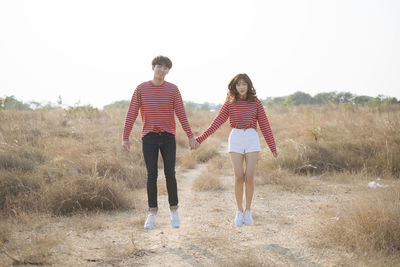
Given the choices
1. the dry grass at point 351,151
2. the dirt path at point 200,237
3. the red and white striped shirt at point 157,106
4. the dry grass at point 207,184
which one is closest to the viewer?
the dirt path at point 200,237

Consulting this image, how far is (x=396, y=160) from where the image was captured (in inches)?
300

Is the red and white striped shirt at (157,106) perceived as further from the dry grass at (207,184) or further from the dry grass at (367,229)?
the dry grass at (207,184)

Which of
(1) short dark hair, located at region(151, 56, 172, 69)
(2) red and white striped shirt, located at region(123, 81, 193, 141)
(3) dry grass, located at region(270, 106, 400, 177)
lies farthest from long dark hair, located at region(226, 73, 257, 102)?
(3) dry grass, located at region(270, 106, 400, 177)

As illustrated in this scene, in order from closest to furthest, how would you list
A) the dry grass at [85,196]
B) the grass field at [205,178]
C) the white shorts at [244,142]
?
the grass field at [205,178] < the white shorts at [244,142] < the dry grass at [85,196]

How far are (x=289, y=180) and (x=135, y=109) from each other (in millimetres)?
4045

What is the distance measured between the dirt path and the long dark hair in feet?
5.96

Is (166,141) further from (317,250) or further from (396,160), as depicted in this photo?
(396,160)

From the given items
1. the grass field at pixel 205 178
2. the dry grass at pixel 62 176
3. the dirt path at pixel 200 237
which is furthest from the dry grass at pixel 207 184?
the dry grass at pixel 62 176

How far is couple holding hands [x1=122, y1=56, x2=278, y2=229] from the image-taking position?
4395 millimetres

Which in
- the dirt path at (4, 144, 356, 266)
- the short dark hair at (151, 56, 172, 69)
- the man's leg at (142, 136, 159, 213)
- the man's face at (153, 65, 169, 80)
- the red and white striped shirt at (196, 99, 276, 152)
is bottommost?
the dirt path at (4, 144, 356, 266)

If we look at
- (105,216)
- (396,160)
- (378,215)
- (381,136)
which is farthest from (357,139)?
(105,216)

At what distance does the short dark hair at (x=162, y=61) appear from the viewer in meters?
4.44

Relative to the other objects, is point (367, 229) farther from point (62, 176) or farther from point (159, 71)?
point (62, 176)

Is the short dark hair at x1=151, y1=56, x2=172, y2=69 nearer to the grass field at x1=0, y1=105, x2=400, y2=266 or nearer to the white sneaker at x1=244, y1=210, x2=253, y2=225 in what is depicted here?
the white sneaker at x1=244, y1=210, x2=253, y2=225
